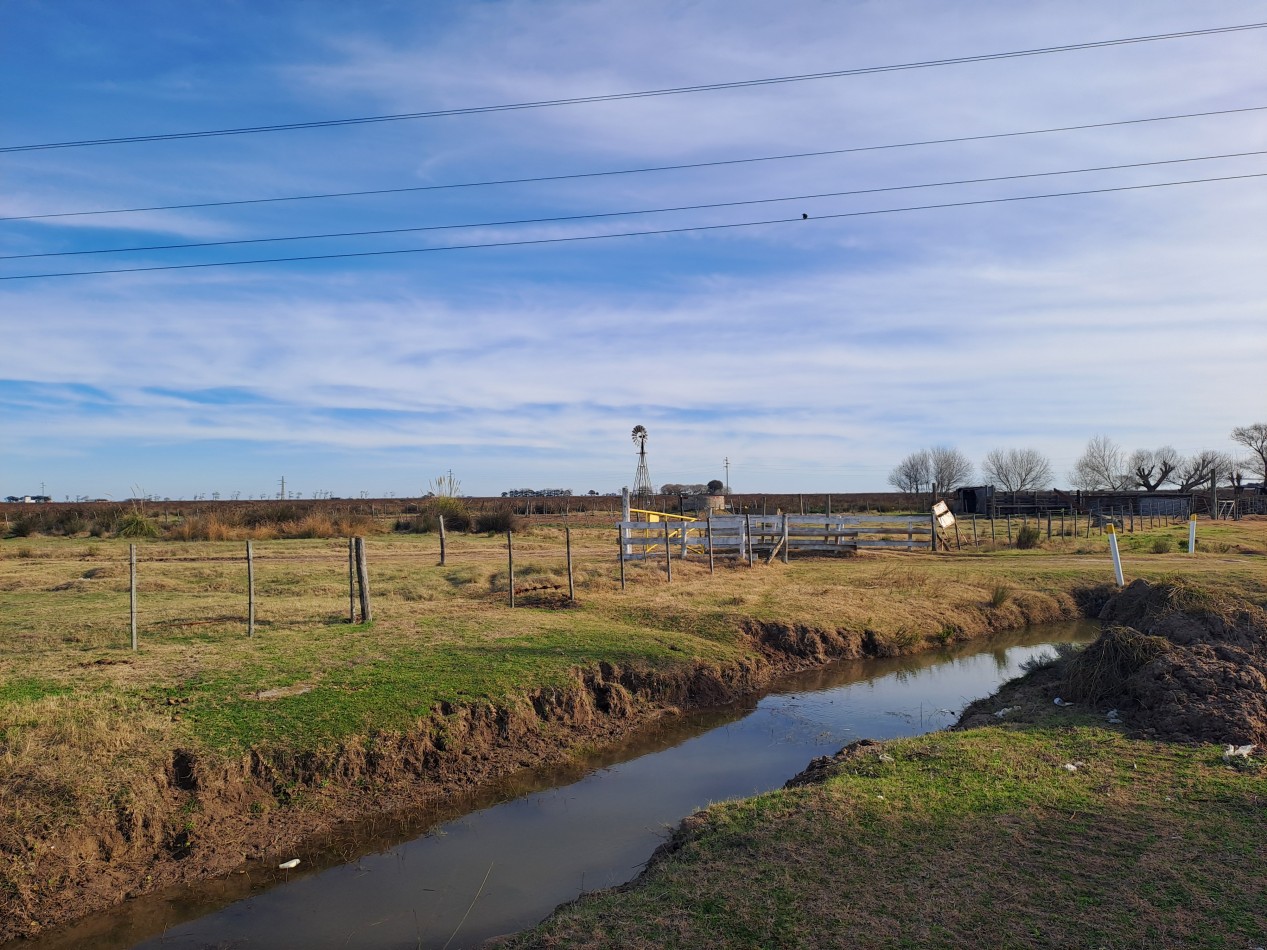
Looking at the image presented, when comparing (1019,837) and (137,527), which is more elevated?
(137,527)

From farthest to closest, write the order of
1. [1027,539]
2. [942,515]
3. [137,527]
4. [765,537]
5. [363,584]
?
[137,527] < [942,515] < [1027,539] < [765,537] < [363,584]

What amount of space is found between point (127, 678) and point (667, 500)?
67.7 metres

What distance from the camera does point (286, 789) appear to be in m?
8.46

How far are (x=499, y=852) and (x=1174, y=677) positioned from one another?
7.38 meters

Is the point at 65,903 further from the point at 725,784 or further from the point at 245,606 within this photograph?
the point at 245,606

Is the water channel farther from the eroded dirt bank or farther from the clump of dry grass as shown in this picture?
the clump of dry grass

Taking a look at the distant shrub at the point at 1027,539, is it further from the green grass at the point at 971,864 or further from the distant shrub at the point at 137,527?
the distant shrub at the point at 137,527

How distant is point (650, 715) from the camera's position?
12.1m

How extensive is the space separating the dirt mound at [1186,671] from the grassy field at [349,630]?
4.54 metres

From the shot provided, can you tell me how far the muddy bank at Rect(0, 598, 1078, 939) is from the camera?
6.86 m

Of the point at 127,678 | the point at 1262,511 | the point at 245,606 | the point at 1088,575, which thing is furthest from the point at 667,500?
the point at 127,678

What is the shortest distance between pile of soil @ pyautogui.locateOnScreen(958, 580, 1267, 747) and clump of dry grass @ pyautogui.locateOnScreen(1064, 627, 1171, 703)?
11mm

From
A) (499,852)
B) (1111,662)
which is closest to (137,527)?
Answer: (499,852)

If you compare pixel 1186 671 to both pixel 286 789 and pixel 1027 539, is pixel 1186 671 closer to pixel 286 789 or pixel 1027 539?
pixel 286 789
